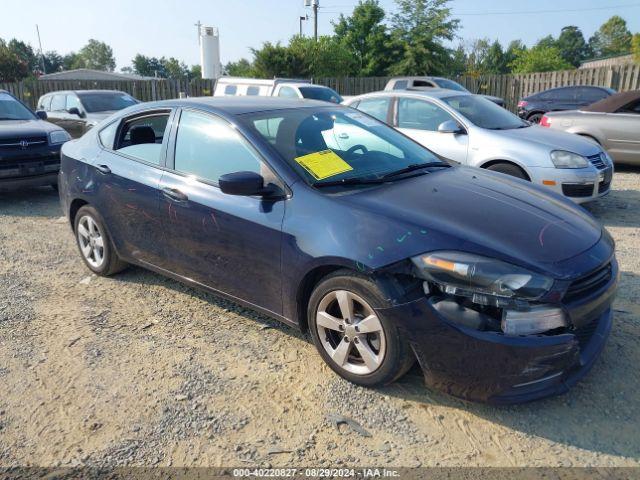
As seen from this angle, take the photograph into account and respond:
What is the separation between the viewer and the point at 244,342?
11.9 feet

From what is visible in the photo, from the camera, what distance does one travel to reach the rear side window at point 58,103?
1252 cm

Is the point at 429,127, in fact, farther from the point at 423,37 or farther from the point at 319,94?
the point at 423,37

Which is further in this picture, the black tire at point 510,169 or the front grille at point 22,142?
the front grille at point 22,142

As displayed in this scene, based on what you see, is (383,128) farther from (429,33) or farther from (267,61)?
(429,33)

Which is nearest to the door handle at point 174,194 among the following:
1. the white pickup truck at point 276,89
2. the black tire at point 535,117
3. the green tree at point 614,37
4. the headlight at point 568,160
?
the headlight at point 568,160

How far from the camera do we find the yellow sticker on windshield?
10.9 ft

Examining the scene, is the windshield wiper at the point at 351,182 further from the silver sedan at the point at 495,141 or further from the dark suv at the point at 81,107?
the dark suv at the point at 81,107

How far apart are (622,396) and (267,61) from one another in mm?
30145

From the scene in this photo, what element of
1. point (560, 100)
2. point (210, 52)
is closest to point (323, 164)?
point (560, 100)

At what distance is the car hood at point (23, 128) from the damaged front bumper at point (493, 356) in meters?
7.23

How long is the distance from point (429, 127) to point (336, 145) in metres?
3.89

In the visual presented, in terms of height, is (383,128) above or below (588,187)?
above

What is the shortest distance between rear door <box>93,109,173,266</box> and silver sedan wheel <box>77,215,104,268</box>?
0.30 m


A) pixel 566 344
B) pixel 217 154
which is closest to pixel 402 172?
pixel 217 154
